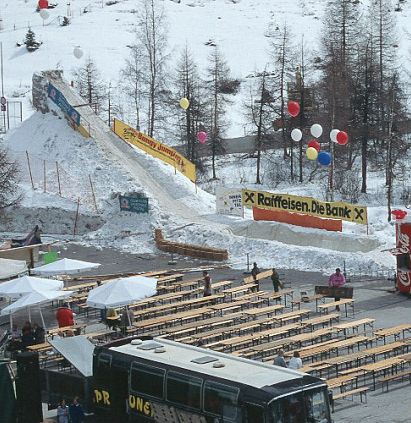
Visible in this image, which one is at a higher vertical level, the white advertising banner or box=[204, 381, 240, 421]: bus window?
the white advertising banner

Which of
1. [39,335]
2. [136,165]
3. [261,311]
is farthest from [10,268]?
[136,165]

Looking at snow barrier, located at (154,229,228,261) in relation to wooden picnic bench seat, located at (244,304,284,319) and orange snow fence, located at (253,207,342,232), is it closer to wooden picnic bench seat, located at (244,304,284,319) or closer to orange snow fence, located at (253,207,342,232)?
orange snow fence, located at (253,207,342,232)

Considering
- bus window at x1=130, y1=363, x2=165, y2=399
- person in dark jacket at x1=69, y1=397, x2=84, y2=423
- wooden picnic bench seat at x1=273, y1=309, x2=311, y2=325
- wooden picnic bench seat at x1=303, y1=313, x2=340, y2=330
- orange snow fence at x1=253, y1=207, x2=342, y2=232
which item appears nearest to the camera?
bus window at x1=130, y1=363, x2=165, y2=399

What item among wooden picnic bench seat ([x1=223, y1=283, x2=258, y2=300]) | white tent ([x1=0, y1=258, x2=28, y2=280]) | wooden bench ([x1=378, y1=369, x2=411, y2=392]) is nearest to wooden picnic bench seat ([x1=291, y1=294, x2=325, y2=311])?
wooden picnic bench seat ([x1=223, y1=283, x2=258, y2=300])

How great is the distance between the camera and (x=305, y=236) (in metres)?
40.8

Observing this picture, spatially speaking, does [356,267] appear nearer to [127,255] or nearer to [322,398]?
[127,255]

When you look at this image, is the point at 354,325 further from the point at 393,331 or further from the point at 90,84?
the point at 90,84

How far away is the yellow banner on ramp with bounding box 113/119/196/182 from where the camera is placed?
51.5m

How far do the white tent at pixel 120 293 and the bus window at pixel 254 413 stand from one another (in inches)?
367

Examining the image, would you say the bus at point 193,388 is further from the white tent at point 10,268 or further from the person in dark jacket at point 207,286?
the white tent at point 10,268

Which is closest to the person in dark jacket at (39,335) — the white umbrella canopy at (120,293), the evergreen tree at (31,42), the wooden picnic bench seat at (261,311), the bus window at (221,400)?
the white umbrella canopy at (120,293)

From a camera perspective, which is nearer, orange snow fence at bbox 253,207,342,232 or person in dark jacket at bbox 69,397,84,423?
person in dark jacket at bbox 69,397,84,423

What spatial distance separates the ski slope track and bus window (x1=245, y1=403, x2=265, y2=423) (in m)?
25.3

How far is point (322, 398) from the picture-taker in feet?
57.8
